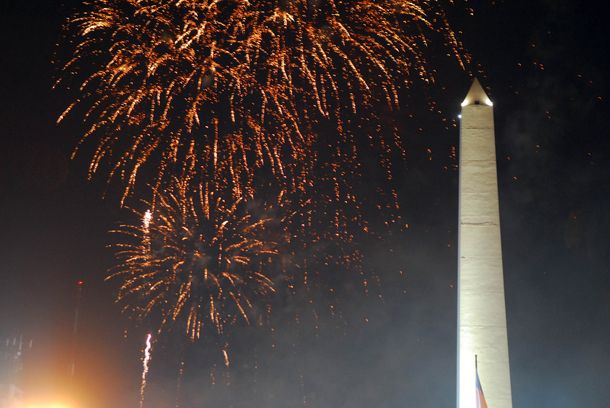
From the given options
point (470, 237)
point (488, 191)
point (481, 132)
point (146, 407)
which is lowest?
point (146, 407)

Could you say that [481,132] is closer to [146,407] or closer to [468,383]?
[468,383]

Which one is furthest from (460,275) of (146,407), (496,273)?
(146,407)

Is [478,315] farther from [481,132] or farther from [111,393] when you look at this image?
[111,393]

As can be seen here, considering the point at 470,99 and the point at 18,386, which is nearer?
the point at 470,99

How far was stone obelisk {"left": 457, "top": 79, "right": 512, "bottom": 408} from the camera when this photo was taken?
15.9m

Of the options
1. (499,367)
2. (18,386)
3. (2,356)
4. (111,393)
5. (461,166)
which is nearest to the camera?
(499,367)

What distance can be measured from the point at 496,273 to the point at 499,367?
6.36 feet

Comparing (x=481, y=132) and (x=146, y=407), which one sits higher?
(x=481, y=132)

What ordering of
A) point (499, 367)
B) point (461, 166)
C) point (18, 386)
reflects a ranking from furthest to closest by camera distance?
point (18, 386), point (461, 166), point (499, 367)

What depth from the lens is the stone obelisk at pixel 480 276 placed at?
1590cm

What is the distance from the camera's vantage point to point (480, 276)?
53.2 feet

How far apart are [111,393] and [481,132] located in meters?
21.5

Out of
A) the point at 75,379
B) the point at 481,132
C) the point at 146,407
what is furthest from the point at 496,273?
the point at 146,407

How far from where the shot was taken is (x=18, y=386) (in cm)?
3878
